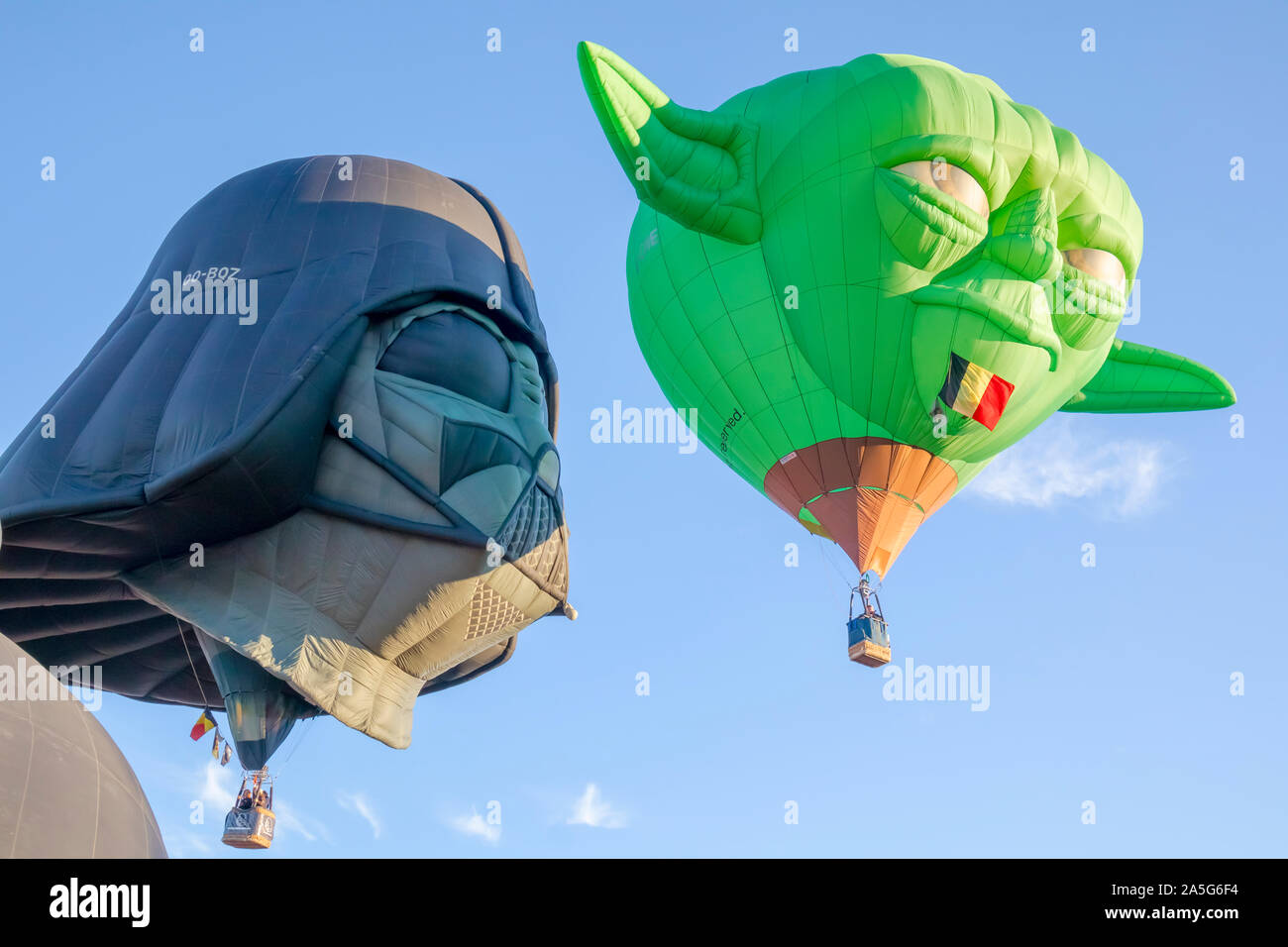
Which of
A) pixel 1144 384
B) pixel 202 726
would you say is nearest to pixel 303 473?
pixel 202 726

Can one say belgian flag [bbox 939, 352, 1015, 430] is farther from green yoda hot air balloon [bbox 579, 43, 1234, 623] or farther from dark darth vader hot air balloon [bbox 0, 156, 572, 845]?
dark darth vader hot air balloon [bbox 0, 156, 572, 845]

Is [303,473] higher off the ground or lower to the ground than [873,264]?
lower

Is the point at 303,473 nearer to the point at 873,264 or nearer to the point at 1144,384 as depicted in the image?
the point at 873,264

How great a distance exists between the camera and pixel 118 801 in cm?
1021

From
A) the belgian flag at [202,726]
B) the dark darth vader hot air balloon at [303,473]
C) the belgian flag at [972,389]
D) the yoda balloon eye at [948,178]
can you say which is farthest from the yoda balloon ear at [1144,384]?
the belgian flag at [202,726]

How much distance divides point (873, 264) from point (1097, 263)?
10.9 ft

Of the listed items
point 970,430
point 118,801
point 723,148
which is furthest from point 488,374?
point 118,801

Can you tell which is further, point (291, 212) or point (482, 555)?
point (291, 212)

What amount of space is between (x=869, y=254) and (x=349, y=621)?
7.51 metres

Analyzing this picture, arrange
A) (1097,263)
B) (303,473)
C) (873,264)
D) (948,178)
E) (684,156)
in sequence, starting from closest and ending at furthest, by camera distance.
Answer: (303,473), (948,178), (873,264), (684,156), (1097,263)

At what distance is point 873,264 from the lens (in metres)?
19.5

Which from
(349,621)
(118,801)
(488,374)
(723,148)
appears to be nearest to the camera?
(118,801)

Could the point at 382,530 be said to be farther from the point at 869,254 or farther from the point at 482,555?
the point at 869,254

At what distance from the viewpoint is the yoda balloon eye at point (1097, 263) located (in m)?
20.7
